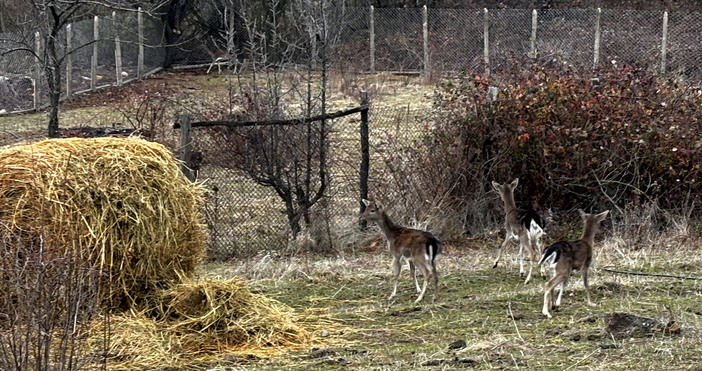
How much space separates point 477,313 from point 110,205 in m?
3.47

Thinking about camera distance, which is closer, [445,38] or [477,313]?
[477,313]

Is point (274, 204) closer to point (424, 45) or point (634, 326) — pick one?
point (634, 326)

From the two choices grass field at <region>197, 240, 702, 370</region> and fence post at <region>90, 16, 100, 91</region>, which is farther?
fence post at <region>90, 16, 100, 91</region>

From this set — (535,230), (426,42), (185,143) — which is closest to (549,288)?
(535,230)

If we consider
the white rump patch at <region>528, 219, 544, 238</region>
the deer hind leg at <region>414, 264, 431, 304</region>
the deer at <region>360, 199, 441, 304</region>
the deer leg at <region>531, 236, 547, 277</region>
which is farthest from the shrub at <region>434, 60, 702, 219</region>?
the deer hind leg at <region>414, 264, 431, 304</region>

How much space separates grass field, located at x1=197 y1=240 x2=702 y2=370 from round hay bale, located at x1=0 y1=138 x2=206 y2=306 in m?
1.50

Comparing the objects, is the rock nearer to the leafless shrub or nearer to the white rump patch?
the white rump patch

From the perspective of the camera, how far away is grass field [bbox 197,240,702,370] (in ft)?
26.4

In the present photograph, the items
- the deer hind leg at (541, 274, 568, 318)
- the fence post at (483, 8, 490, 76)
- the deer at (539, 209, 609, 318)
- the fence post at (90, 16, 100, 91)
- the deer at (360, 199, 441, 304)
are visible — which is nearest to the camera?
the deer hind leg at (541, 274, 568, 318)

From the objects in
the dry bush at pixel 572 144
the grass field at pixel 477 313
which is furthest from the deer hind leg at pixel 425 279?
the dry bush at pixel 572 144

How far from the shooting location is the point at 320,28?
1420 centimetres

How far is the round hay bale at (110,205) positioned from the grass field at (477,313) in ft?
4.93

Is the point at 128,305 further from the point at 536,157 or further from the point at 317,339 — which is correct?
the point at 536,157

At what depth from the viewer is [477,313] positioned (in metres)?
9.78
